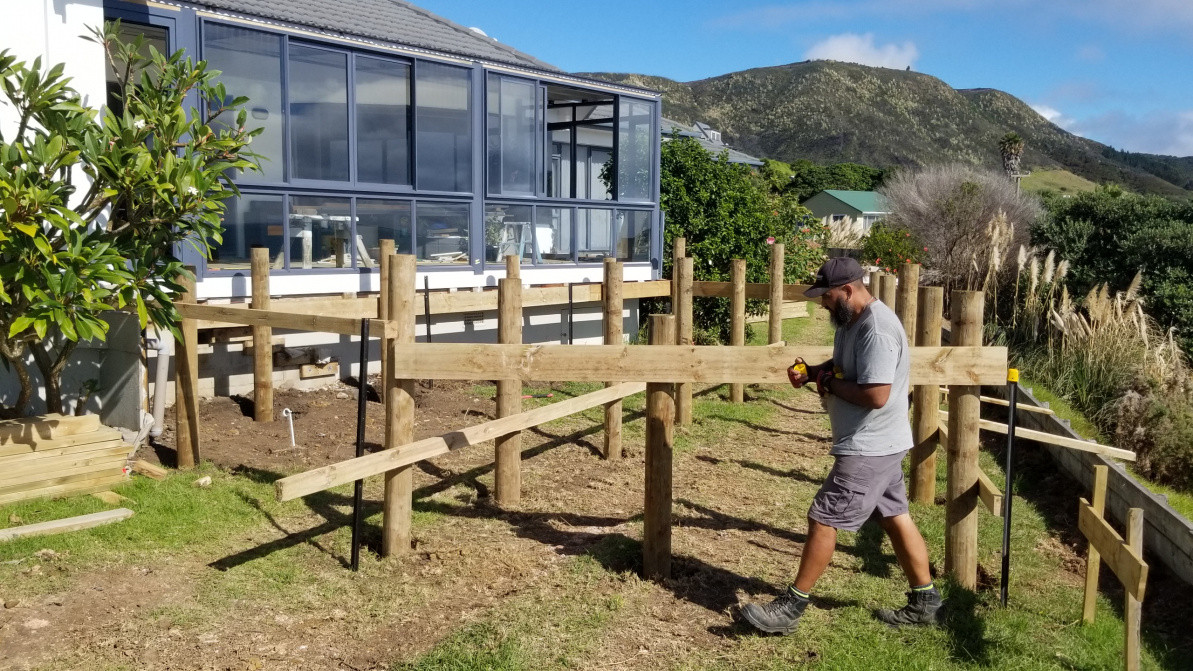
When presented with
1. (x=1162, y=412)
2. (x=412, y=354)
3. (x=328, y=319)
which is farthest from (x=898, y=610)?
(x=1162, y=412)

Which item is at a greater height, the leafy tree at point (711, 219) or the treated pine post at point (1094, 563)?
the leafy tree at point (711, 219)

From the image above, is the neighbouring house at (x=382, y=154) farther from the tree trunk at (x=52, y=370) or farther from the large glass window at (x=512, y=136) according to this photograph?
the tree trunk at (x=52, y=370)

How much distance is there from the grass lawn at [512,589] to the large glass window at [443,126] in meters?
4.93

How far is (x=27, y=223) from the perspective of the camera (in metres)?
5.79

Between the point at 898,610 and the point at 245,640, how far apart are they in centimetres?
332

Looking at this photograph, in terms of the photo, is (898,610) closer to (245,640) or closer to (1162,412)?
(245,640)

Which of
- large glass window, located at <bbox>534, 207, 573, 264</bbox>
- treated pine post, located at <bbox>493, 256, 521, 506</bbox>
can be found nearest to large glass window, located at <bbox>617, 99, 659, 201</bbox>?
large glass window, located at <bbox>534, 207, 573, 264</bbox>

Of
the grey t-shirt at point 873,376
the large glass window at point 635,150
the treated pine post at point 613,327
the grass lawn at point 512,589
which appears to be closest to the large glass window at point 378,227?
the treated pine post at point 613,327

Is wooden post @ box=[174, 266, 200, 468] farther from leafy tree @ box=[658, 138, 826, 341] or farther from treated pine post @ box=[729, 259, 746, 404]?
leafy tree @ box=[658, 138, 826, 341]

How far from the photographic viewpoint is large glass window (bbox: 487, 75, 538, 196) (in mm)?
12492

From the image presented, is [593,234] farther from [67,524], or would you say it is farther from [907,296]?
[67,524]

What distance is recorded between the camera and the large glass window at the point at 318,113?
1042cm

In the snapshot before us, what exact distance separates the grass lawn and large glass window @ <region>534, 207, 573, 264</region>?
18.9 ft

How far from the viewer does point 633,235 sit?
14.6m
